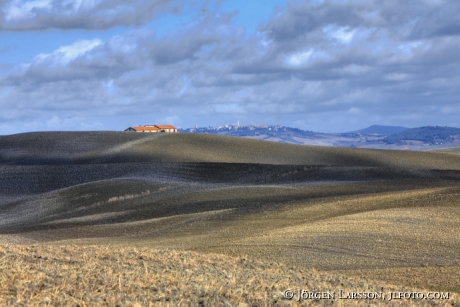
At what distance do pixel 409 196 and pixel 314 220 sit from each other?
7496mm

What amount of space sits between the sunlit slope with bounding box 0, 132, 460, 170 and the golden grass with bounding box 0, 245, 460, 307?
5534cm

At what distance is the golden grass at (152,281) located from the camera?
10484 millimetres

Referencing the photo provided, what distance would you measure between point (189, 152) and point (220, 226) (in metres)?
45.7

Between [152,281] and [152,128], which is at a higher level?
[152,128]

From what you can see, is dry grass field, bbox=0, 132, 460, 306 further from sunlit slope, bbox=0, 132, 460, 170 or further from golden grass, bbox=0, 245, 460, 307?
sunlit slope, bbox=0, 132, 460, 170

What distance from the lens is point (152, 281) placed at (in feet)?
39.3

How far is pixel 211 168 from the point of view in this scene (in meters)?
60.8

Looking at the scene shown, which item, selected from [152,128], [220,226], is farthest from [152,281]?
[152,128]

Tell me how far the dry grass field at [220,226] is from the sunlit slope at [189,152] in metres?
0.33

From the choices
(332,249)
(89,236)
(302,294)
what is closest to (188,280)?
(302,294)

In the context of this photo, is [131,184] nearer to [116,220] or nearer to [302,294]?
[116,220]

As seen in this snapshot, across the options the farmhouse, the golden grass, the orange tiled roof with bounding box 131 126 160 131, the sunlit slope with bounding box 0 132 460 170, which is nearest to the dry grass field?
the golden grass

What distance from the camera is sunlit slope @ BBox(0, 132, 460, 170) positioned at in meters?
74.8

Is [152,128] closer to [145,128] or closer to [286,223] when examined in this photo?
[145,128]
